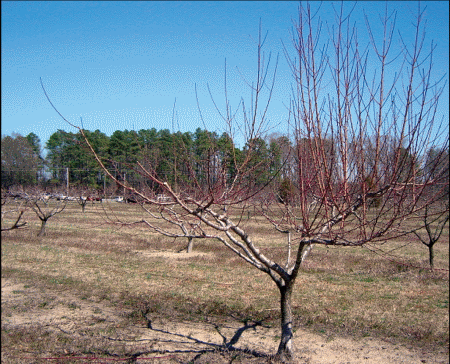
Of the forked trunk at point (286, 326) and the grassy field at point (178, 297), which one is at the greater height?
the forked trunk at point (286, 326)

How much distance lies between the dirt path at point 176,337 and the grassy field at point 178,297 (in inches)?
1.5

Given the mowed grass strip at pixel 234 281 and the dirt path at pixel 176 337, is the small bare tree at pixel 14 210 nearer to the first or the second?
the mowed grass strip at pixel 234 281

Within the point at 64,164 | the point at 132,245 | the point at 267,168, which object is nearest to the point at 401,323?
the point at 267,168

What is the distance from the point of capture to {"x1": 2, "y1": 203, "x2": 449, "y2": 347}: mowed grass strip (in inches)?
264

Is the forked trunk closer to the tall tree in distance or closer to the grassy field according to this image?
the grassy field

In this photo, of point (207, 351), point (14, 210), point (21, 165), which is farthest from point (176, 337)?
point (21, 165)

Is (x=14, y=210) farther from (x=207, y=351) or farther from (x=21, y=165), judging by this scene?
(x=207, y=351)

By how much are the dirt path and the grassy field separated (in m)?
0.04

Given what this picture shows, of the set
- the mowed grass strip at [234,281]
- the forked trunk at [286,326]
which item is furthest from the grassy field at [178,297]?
the forked trunk at [286,326]

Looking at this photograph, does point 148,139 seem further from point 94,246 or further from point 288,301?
point 94,246

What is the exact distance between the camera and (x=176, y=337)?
583cm

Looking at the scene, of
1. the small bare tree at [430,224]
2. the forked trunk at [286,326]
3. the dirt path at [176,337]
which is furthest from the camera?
the dirt path at [176,337]

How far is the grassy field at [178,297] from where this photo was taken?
5695mm

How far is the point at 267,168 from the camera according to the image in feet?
15.2
